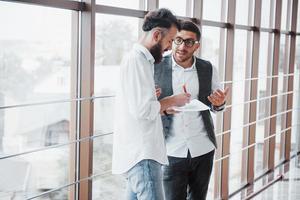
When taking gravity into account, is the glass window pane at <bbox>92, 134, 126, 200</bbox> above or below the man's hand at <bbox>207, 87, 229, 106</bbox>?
below

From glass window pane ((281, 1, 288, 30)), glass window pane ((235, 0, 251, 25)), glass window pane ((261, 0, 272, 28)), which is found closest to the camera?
glass window pane ((235, 0, 251, 25))

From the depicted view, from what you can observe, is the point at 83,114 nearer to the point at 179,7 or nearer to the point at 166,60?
the point at 166,60

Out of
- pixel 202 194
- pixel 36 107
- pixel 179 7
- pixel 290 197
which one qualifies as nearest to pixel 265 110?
pixel 290 197

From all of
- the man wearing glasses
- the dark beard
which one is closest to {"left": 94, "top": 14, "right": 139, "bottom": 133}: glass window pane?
the man wearing glasses

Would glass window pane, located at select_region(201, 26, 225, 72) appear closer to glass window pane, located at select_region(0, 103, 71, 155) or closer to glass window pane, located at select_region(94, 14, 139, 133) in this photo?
glass window pane, located at select_region(94, 14, 139, 133)

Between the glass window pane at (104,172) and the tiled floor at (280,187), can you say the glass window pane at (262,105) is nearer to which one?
the tiled floor at (280,187)

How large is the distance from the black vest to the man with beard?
0.32m

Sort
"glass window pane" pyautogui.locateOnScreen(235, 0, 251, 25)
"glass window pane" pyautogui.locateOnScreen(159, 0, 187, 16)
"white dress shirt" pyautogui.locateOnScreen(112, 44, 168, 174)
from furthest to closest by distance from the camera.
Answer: "glass window pane" pyautogui.locateOnScreen(235, 0, 251, 25), "glass window pane" pyautogui.locateOnScreen(159, 0, 187, 16), "white dress shirt" pyautogui.locateOnScreen(112, 44, 168, 174)

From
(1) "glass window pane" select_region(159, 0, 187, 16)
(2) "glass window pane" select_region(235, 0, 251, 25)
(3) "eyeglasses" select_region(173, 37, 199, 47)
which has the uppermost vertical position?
(2) "glass window pane" select_region(235, 0, 251, 25)

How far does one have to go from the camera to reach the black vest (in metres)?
2.09

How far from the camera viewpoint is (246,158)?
422 centimetres

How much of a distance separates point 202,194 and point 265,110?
105 inches

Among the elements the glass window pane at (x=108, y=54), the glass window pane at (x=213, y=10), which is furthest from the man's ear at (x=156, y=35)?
the glass window pane at (x=213, y=10)

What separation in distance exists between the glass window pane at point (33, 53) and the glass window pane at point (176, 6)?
0.89 meters
